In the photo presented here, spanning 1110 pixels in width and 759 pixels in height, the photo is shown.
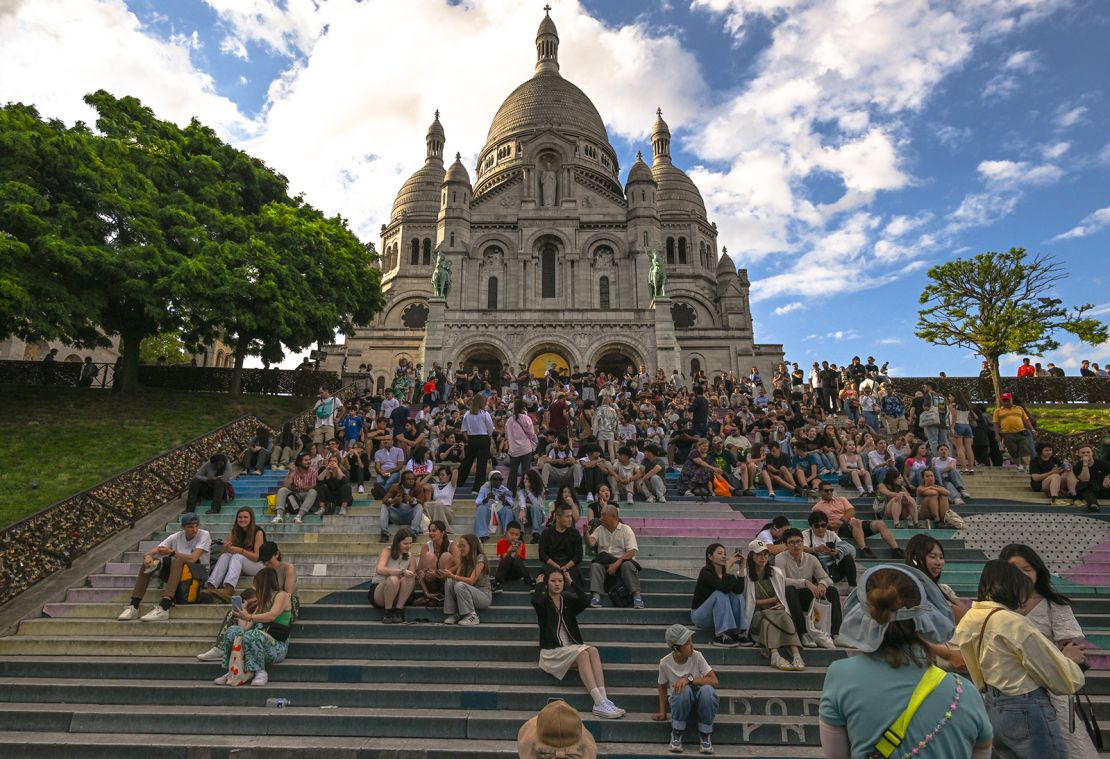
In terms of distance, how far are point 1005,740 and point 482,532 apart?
287 inches

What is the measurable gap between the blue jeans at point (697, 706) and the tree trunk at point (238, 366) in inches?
745

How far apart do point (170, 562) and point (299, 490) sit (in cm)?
275

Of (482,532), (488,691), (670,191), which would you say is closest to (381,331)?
(670,191)

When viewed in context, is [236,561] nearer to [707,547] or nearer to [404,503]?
[404,503]

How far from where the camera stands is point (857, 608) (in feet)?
8.37

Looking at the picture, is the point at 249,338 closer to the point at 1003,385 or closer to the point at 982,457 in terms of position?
the point at 982,457

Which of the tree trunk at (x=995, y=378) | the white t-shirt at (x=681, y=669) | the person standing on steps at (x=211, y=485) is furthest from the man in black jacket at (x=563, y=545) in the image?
the tree trunk at (x=995, y=378)

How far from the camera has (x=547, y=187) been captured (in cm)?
3900

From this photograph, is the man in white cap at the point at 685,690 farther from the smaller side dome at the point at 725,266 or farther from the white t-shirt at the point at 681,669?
the smaller side dome at the point at 725,266

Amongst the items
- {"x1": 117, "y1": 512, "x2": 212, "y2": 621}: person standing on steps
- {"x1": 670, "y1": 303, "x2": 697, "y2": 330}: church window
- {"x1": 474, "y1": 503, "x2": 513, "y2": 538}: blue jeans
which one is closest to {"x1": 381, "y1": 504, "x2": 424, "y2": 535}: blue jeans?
{"x1": 474, "y1": 503, "x2": 513, "y2": 538}: blue jeans

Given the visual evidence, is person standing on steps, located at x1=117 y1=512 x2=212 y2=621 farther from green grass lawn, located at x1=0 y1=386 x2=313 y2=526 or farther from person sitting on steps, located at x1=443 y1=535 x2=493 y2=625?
green grass lawn, located at x1=0 y1=386 x2=313 y2=526

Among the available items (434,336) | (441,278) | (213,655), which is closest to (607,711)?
(213,655)

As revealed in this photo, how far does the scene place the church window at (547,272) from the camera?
119 ft

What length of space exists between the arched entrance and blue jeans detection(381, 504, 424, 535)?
21.0 m
